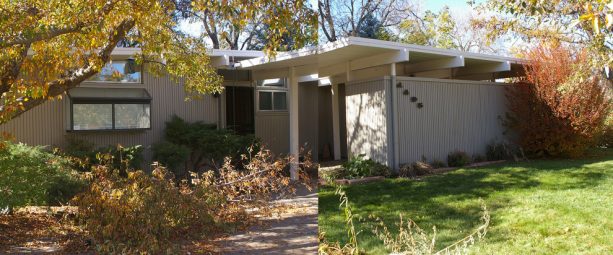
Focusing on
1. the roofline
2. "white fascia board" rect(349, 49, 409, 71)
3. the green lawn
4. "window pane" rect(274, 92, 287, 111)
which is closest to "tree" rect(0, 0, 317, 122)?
the roofline

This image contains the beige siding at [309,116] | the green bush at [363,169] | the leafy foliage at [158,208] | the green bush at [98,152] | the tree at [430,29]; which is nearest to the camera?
the leafy foliage at [158,208]

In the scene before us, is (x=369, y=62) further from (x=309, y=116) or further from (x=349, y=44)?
(x=309, y=116)

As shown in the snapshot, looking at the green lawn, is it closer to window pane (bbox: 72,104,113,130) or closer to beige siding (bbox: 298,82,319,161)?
window pane (bbox: 72,104,113,130)

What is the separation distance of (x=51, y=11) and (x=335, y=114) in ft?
32.9

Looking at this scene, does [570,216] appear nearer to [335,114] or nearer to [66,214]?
[66,214]

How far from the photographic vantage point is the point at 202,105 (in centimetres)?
1384

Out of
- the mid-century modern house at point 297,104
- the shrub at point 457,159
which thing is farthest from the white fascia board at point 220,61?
the shrub at point 457,159

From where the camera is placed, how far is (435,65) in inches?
555

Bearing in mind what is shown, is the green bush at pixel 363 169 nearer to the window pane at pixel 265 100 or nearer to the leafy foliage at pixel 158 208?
the leafy foliage at pixel 158 208

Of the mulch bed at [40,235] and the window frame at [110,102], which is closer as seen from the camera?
the mulch bed at [40,235]

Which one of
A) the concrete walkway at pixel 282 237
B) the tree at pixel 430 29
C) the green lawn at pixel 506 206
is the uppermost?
the tree at pixel 430 29

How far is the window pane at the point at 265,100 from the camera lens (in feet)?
50.8

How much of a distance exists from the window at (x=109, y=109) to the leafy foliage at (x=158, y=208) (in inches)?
191

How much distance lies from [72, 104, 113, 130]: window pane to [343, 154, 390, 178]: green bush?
17.7 ft
